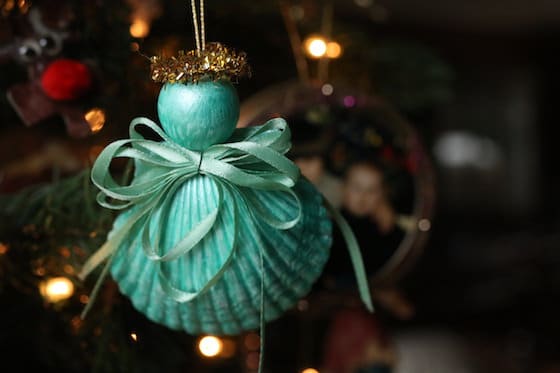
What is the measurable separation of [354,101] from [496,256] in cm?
179

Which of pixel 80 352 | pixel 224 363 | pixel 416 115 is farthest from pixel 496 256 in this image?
pixel 80 352

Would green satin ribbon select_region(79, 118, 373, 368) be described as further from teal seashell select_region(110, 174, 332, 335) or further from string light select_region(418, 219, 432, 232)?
string light select_region(418, 219, 432, 232)

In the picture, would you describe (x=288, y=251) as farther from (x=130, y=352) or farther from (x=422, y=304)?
(x=422, y=304)

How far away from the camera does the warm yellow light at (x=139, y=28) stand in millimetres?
507

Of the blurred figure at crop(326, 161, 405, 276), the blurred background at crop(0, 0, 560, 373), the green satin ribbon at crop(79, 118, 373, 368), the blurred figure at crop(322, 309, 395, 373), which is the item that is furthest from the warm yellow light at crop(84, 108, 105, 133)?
the blurred figure at crop(322, 309, 395, 373)

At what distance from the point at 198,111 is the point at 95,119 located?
162 mm

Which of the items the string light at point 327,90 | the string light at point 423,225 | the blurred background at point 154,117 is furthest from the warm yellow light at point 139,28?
the string light at point 423,225

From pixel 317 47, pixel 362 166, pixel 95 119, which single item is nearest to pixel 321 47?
pixel 317 47

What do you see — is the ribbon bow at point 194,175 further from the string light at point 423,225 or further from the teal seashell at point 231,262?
the string light at point 423,225

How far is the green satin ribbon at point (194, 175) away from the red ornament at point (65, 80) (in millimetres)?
131

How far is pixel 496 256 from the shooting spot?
7.23ft

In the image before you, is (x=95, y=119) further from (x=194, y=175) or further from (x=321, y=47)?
(x=321, y=47)

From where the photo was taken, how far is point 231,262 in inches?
13.4

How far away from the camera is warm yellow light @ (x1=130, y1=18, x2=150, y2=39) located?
51 centimetres
